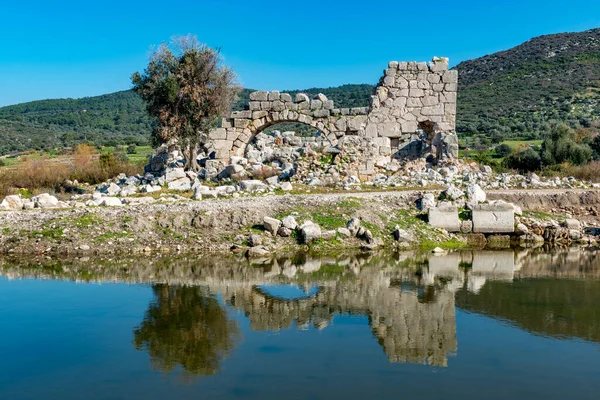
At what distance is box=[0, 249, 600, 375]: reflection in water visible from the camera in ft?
23.3

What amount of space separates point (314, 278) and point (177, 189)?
7719 millimetres

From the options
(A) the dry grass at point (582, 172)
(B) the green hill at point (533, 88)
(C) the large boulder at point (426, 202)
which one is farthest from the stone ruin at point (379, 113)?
(B) the green hill at point (533, 88)

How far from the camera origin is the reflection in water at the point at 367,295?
23.3 ft

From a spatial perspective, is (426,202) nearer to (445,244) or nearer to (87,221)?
(445,244)

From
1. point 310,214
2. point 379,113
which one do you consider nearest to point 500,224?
point 310,214

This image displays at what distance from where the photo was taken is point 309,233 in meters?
12.5

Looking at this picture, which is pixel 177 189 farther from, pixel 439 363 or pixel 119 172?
pixel 439 363

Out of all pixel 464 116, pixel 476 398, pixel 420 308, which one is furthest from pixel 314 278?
pixel 464 116

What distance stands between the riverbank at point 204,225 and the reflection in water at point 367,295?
78cm

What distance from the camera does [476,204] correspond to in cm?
1405

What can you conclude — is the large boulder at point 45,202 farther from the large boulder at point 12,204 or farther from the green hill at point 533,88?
the green hill at point 533,88

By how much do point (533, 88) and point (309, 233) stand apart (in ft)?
124

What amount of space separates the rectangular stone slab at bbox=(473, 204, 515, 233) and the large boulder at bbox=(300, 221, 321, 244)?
12.2 feet

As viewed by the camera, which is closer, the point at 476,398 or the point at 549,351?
the point at 476,398
